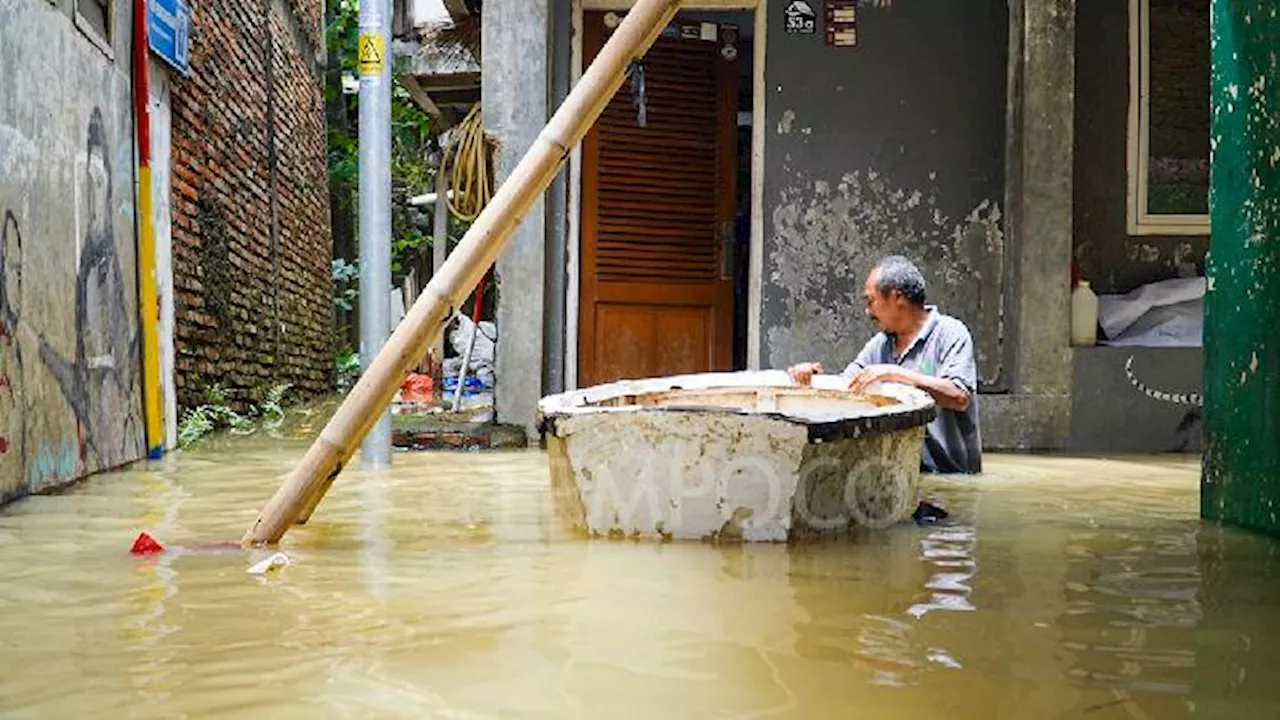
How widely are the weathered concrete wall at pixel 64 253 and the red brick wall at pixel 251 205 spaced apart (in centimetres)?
143

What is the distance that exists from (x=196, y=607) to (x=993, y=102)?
6.69 metres

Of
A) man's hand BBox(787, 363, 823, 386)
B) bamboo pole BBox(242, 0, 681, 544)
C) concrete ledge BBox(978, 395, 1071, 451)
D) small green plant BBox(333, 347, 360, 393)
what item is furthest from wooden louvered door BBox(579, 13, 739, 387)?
small green plant BBox(333, 347, 360, 393)

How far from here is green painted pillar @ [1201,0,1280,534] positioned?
3879 mm

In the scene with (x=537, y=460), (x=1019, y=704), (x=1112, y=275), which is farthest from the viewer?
(x=1112, y=275)

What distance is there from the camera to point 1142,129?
315 inches

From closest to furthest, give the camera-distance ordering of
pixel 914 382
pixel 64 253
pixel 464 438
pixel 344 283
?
pixel 914 382 < pixel 64 253 < pixel 464 438 < pixel 344 283

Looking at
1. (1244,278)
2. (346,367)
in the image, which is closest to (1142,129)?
(1244,278)

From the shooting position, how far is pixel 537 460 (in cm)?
668

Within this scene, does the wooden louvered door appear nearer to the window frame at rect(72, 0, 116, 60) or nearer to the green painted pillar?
the window frame at rect(72, 0, 116, 60)

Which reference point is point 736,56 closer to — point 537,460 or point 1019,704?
point 537,460

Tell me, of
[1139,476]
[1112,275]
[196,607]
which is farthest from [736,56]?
[196,607]

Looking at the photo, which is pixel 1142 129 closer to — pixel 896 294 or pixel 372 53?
pixel 896 294

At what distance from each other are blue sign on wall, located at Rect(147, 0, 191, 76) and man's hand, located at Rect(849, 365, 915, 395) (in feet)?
14.8

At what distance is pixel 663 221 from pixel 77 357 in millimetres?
4177
